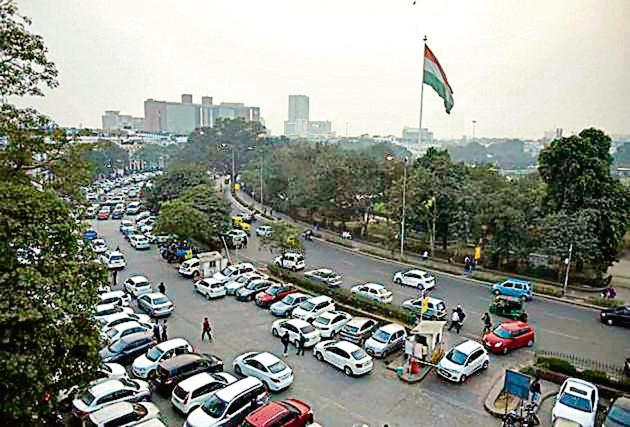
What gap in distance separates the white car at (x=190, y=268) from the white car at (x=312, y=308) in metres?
9.39

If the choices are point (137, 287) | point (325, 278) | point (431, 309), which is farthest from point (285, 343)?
point (137, 287)

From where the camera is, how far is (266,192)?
56969 mm

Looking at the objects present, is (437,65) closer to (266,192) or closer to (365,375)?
(365,375)

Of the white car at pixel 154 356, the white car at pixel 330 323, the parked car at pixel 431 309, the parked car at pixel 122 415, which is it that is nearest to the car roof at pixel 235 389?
the parked car at pixel 122 415

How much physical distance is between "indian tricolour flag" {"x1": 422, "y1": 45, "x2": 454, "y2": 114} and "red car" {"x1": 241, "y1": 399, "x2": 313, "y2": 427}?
17279mm

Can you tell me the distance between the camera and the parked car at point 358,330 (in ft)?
65.5

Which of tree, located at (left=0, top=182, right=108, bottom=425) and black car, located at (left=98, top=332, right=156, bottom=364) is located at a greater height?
tree, located at (left=0, top=182, right=108, bottom=425)

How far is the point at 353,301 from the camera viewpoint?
2397cm

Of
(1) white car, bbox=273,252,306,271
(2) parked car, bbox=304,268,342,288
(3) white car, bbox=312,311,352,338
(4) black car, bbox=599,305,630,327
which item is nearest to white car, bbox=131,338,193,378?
(3) white car, bbox=312,311,352,338

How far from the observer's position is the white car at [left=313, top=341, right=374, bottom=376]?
55.8ft

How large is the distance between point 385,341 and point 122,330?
1036 centimetres

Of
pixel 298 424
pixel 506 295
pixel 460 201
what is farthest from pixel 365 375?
pixel 460 201

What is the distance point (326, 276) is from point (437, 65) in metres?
13.1

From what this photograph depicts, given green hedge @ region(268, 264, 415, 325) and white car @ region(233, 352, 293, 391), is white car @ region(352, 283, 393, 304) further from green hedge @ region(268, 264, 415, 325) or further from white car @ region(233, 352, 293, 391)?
white car @ region(233, 352, 293, 391)
